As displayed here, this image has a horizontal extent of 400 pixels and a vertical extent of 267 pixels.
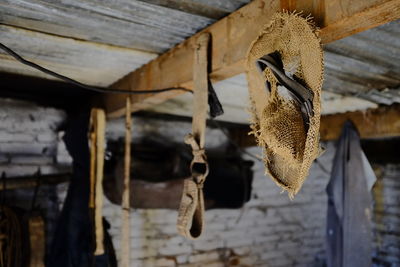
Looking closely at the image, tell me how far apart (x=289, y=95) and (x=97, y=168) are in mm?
1633

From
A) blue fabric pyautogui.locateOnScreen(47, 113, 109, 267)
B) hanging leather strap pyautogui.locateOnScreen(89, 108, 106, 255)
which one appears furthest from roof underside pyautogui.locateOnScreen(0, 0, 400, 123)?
blue fabric pyautogui.locateOnScreen(47, 113, 109, 267)

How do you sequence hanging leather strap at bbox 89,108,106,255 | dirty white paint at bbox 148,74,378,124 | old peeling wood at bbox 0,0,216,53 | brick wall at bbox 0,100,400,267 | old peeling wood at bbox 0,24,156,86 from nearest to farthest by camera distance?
old peeling wood at bbox 0,0,216,53 < old peeling wood at bbox 0,24,156,86 < hanging leather strap at bbox 89,108,106,255 < dirty white paint at bbox 148,74,378,124 < brick wall at bbox 0,100,400,267

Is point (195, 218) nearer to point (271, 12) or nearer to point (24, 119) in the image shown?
point (271, 12)

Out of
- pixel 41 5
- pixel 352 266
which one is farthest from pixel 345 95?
pixel 41 5

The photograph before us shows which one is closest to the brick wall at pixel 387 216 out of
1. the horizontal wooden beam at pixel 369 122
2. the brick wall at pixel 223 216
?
the brick wall at pixel 223 216

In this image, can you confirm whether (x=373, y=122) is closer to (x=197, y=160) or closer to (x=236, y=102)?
(x=236, y=102)

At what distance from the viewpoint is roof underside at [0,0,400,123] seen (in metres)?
1.37

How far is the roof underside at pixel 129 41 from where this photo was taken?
1365mm

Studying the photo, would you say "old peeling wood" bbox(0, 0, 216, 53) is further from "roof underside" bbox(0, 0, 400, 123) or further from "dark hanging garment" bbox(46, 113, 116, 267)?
"dark hanging garment" bbox(46, 113, 116, 267)

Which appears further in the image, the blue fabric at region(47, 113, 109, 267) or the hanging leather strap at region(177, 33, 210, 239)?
the blue fabric at region(47, 113, 109, 267)

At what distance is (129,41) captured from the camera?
1707 millimetres

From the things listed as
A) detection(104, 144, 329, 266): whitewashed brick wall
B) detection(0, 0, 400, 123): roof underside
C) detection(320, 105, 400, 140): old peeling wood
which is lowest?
detection(104, 144, 329, 266): whitewashed brick wall

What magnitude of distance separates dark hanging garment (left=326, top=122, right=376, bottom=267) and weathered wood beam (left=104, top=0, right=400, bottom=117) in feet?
5.07

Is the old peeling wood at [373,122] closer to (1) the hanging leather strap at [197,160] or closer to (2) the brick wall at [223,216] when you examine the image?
(2) the brick wall at [223,216]
